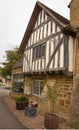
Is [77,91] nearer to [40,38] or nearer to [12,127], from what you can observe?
[12,127]

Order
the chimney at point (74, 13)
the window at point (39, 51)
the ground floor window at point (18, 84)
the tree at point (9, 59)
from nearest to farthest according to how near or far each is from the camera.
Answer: the chimney at point (74, 13), the window at point (39, 51), the ground floor window at point (18, 84), the tree at point (9, 59)

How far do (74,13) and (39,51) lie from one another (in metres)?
4.51

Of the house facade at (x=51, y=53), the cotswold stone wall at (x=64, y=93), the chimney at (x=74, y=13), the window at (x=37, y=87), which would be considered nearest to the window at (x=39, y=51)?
the house facade at (x=51, y=53)

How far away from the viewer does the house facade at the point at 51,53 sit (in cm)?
1213

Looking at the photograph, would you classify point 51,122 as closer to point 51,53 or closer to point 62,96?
point 62,96

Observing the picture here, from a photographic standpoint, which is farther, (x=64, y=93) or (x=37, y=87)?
(x=37, y=87)

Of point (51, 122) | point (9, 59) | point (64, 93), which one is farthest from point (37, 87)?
point (9, 59)

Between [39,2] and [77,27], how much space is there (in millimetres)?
5711

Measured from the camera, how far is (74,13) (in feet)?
41.4

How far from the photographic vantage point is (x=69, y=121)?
33.2 ft

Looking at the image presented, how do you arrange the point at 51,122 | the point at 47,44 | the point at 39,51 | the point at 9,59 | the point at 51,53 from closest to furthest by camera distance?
the point at 51,122 < the point at 51,53 < the point at 47,44 < the point at 39,51 < the point at 9,59

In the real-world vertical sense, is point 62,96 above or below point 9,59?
below

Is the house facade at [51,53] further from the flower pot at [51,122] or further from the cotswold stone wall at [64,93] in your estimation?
the flower pot at [51,122]

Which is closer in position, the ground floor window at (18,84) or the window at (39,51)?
the window at (39,51)
